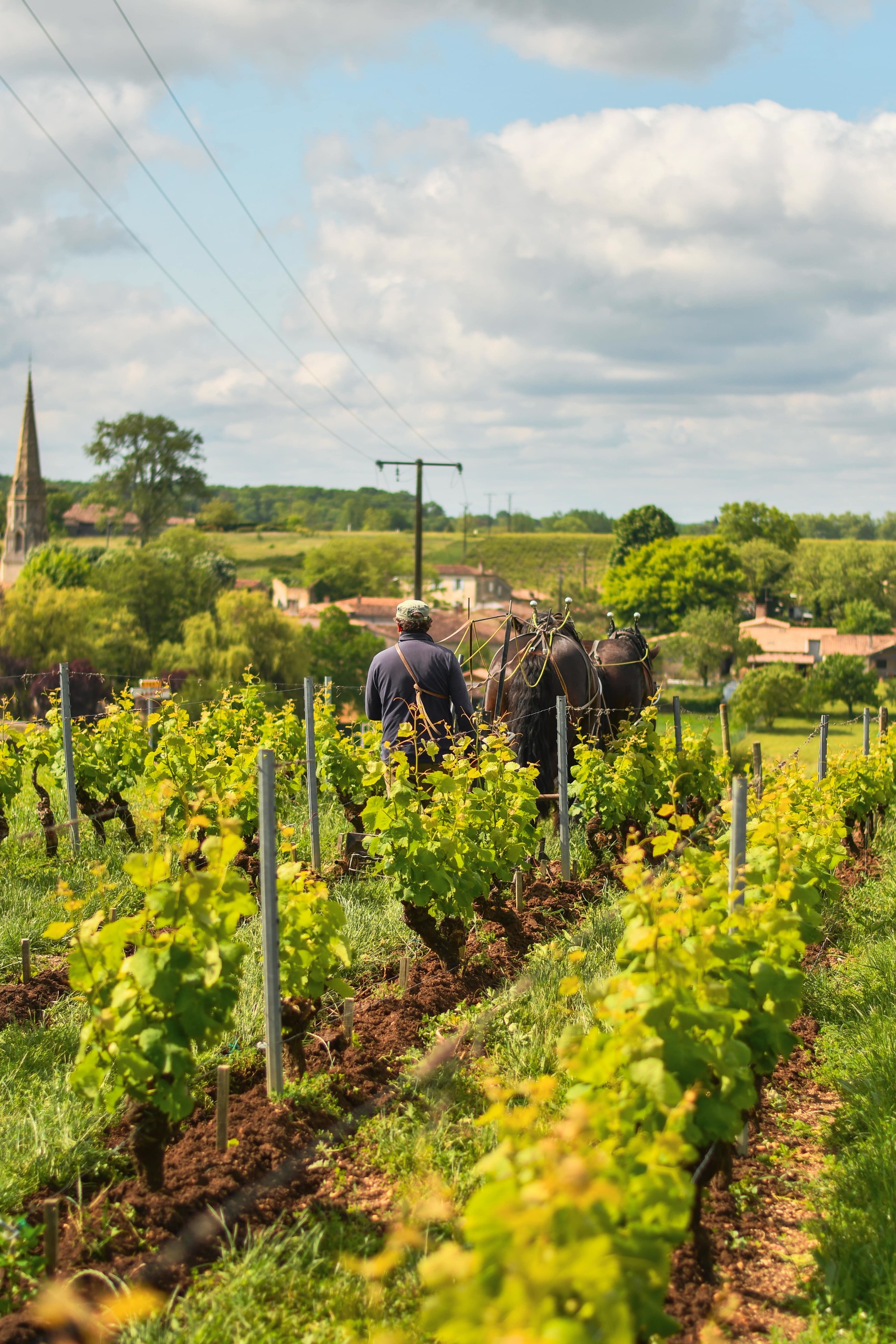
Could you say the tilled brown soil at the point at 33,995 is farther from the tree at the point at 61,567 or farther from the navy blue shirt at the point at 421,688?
the tree at the point at 61,567

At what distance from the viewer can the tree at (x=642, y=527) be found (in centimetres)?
8769

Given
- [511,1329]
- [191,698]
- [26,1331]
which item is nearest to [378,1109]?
[26,1331]

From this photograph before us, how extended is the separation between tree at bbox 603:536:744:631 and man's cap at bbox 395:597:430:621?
239ft

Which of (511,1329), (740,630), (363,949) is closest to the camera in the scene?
(511,1329)

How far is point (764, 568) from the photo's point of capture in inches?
3536

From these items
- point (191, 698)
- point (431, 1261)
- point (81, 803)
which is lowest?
point (191, 698)

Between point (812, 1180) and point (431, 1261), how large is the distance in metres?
2.85

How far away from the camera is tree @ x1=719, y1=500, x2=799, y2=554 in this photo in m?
95.0

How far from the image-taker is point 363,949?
635 centimetres

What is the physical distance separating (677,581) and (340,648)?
2938 cm

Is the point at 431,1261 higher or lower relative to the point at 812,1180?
higher

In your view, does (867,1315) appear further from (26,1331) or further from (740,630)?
(740,630)

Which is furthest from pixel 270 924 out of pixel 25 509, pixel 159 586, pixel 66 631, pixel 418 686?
pixel 25 509

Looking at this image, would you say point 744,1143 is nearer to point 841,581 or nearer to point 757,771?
point 757,771
